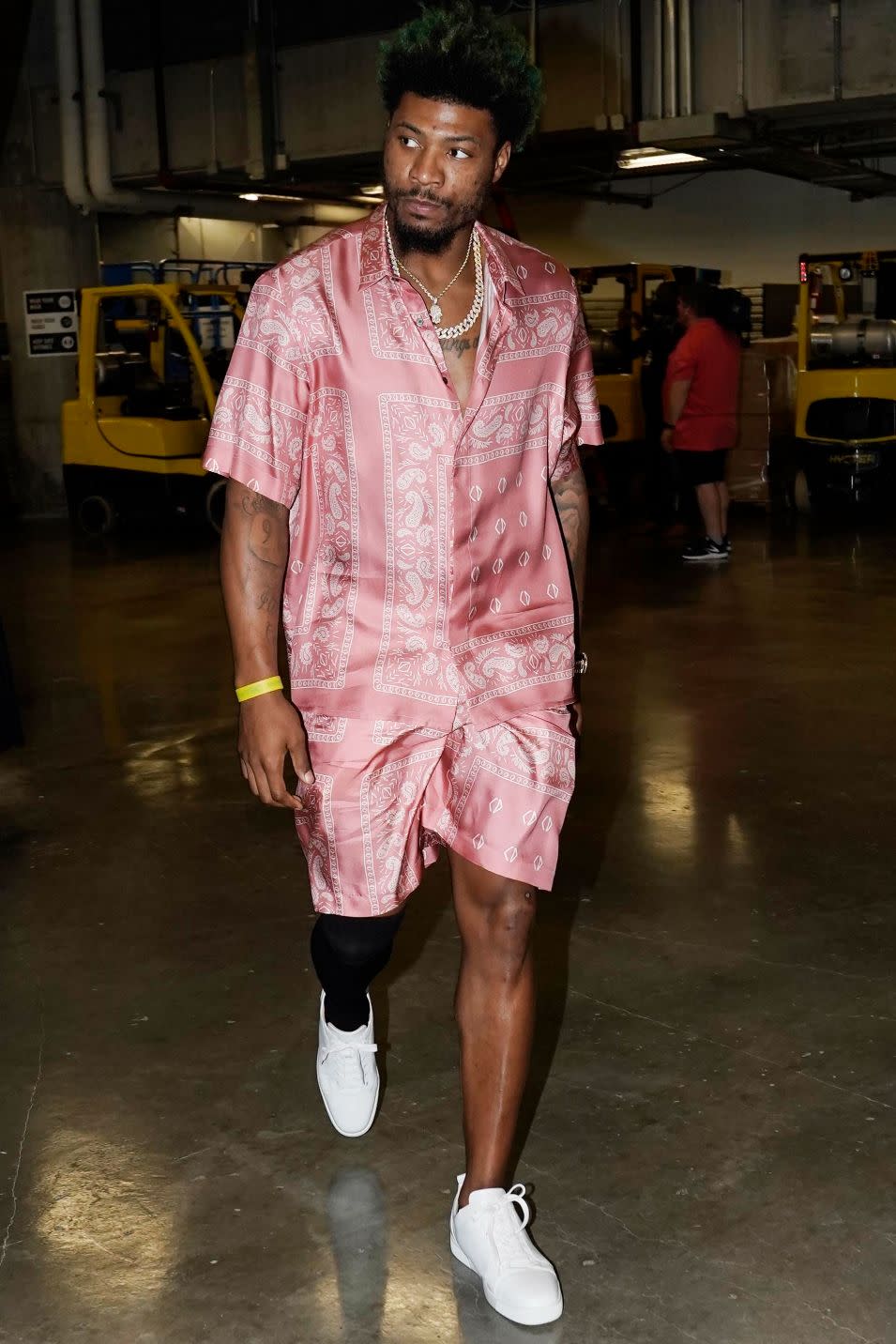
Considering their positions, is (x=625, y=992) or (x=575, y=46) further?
(x=575, y=46)

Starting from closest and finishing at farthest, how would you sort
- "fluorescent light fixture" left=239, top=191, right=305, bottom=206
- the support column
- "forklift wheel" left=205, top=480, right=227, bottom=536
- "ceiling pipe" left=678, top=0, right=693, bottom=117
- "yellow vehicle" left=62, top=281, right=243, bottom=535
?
1. "ceiling pipe" left=678, top=0, right=693, bottom=117
2. "forklift wheel" left=205, top=480, right=227, bottom=536
3. "yellow vehicle" left=62, top=281, right=243, bottom=535
4. the support column
5. "fluorescent light fixture" left=239, top=191, right=305, bottom=206

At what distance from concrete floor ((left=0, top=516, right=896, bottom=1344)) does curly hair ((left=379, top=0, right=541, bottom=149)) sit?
1.62 metres

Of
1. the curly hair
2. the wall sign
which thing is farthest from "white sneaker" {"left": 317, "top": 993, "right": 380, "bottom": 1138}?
the wall sign

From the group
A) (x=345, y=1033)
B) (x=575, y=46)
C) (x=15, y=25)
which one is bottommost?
(x=345, y=1033)

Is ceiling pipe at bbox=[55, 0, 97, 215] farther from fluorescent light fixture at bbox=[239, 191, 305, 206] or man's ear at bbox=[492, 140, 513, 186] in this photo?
man's ear at bbox=[492, 140, 513, 186]

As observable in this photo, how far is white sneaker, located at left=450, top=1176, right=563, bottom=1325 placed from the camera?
2084 millimetres

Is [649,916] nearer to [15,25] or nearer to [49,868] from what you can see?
[49,868]

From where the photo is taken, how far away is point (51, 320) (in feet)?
45.9

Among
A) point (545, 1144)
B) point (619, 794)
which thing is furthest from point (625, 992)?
point (619, 794)

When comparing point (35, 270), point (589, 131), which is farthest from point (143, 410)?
point (589, 131)

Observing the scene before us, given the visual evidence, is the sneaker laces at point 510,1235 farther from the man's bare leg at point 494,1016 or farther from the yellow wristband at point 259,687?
the yellow wristband at point 259,687

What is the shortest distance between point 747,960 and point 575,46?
957 centimetres

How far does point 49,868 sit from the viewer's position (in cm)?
421

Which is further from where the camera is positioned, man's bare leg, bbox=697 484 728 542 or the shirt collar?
man's bare leg, bbox=697 484 728 542
